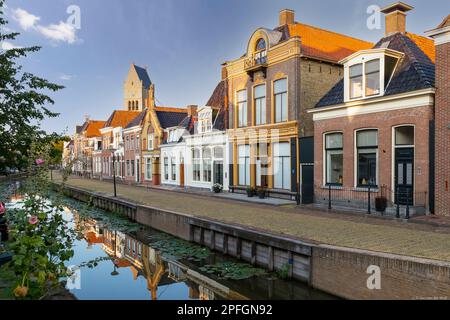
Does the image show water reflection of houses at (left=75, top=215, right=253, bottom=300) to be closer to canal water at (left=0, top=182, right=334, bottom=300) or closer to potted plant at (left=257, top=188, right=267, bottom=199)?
canal water at (left=0, top=182, right=334, bottom=300)

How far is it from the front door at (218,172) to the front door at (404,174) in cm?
1353

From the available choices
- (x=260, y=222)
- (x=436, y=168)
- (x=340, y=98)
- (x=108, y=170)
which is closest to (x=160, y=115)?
(x=108, y=170)

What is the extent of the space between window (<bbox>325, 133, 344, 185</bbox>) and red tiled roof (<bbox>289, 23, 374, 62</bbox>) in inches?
217

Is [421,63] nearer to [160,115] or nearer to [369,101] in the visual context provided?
[369,101]

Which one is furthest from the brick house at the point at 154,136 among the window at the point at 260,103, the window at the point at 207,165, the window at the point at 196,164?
the window at the point at 260,103

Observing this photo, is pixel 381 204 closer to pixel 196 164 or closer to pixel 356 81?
pixel 356 81

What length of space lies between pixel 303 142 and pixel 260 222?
7587 millimetres

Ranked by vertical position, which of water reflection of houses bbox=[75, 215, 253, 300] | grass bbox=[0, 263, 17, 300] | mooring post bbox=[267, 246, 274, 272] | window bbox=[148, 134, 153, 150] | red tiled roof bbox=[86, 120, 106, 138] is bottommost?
water reflection of houses bbox=[75, 215, 253, 300]

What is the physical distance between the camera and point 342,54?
22125mm

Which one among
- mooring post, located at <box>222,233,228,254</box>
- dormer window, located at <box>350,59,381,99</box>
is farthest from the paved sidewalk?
dormer window, located at <box>350,59,381,99</box>

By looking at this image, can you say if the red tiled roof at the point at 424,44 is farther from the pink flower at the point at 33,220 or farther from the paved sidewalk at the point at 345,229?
the pink flower at the point at 33,220

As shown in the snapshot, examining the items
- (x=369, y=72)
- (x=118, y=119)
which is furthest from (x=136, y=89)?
(x=369, y=72)

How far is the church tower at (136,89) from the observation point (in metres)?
83.3

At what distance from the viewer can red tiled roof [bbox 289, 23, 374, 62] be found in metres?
20.6
